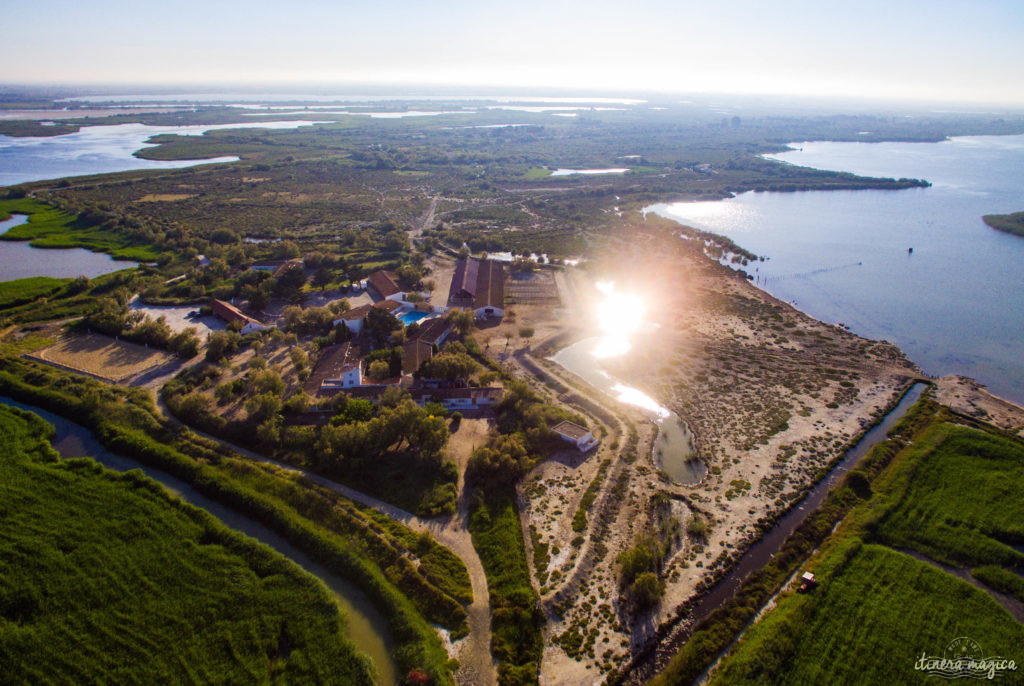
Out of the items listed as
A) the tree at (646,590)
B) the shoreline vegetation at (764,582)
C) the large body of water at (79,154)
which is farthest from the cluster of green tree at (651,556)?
the large body of water at (79,154)

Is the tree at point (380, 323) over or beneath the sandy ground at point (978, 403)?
over

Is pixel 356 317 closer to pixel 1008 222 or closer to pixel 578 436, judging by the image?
pixel 578 436

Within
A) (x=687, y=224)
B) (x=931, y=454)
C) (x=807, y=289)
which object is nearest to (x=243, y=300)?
(x=931, y=454)

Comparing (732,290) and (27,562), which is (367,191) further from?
(27,562)

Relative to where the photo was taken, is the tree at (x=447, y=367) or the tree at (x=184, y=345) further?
the tree at (x=184, y=345)

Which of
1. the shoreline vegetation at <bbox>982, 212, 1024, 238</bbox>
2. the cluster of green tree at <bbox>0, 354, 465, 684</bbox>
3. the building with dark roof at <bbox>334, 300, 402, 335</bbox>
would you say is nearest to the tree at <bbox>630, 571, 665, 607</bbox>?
the cluster of green tree at <bbox>0, 354, 465, 684</bbox>

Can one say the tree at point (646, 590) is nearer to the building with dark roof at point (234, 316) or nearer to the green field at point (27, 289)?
the building with dark roof at point (234, 316)

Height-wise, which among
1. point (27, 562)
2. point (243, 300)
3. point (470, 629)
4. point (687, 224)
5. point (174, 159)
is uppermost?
point (174, 159)
